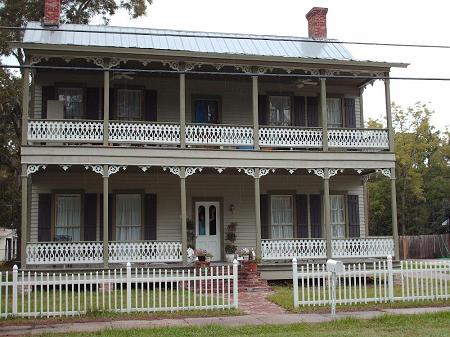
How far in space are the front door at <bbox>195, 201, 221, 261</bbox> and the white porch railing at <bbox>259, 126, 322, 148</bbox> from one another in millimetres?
3368

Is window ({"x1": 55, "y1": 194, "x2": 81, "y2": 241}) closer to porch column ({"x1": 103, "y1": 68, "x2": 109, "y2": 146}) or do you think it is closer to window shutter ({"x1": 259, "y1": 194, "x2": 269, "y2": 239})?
porch column ({"x1": 103, "y1": 68, "x2": 109, "y2": 146})

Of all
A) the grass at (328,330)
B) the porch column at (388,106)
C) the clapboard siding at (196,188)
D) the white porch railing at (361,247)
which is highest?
the porch column at (388,106)

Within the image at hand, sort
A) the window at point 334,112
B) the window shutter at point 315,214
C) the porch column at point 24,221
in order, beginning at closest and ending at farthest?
the porch column at point 24,221
the window shutter at point 315,214
the window at point 334,112

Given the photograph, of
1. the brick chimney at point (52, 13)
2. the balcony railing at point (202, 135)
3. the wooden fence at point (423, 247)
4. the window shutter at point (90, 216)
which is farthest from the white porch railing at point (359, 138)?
the wooden fence at point (423, 247)

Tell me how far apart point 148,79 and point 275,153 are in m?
5.31

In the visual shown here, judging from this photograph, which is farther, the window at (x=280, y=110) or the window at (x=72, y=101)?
the window at (x=280, y=110)

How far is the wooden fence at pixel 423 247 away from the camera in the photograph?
123 ft

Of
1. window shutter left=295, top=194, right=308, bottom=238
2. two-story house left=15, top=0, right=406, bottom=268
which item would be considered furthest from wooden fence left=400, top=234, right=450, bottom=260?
window shutter left=295, top=194, right=308, bottom=238

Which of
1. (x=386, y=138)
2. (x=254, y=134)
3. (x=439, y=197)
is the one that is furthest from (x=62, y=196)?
(x=439, y=197)

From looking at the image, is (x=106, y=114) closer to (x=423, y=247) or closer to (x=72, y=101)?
(x=72, y=101)

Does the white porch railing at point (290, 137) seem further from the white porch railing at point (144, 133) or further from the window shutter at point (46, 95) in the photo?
the window shutter at point (46, 95)

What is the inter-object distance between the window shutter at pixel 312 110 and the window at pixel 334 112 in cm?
45

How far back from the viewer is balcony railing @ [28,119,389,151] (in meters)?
17.8

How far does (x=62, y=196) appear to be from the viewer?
65.3 feet
